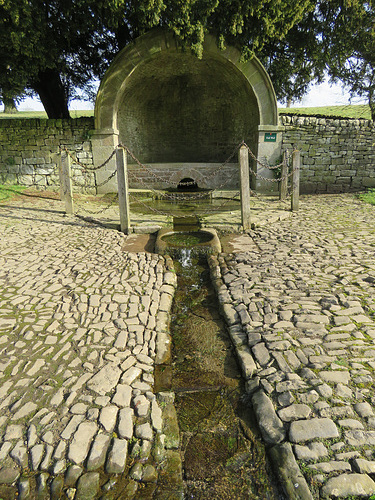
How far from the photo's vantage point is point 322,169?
11328 mm

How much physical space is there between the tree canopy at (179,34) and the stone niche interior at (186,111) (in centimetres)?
Answer: 157

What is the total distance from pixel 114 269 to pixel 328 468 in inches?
147

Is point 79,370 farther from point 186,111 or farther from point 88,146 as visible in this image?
point 186,111

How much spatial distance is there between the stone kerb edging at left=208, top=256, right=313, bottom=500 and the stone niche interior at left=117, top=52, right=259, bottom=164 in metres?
9.15

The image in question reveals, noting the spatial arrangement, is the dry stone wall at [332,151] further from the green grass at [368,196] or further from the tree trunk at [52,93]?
the tree trunk at [52,93]

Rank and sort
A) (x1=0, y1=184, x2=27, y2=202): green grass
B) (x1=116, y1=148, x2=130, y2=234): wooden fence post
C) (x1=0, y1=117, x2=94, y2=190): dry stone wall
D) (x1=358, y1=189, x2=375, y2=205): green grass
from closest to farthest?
1. (x1=116, y1=148, x2=130, y2=234): wooden fence post
2. (x1=358, y1=189, x2=375, y2=205): green grass
3. (x1=0, y1=184, x2=27, y2=202): green grass
4. (x1=0, y1=117, x2=94, y2=190): dry stone wall

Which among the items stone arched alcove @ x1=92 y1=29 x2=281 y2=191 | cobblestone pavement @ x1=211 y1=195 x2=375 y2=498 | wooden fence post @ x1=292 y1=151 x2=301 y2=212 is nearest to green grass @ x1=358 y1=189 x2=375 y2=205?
wooden fence post @ x1=292 y1=151 x2=301 y2=212

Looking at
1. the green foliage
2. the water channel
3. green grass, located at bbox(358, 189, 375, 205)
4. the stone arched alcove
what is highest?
the green foliage

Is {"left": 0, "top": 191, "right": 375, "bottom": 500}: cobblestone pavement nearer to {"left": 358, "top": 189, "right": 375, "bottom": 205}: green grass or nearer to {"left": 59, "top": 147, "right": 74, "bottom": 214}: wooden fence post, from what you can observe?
{"left": 59, "top": 147, "right": 74, "bottom": 214}: wooden fence post

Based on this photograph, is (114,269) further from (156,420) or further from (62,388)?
(156,420)

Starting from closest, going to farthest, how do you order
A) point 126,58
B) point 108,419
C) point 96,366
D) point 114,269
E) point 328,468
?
point 328,468 < point 108,419 < point 96,366 < point 114,269 < point 126,58

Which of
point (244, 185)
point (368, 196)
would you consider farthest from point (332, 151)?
point (244, 185)

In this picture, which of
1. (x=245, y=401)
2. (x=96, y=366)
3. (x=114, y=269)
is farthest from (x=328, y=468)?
(x=114, y=269)

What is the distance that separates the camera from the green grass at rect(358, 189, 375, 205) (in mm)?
9475
